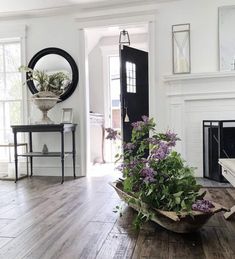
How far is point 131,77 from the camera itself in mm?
4973

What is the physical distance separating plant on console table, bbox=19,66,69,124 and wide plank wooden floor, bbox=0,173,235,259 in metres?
1.49

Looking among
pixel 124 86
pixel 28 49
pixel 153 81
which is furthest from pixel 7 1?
pixel 153 81

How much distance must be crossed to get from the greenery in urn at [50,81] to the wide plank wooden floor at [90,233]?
1836 mm

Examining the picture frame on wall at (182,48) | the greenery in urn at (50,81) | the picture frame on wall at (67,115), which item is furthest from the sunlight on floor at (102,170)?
the picture frame on wall at (182,48)

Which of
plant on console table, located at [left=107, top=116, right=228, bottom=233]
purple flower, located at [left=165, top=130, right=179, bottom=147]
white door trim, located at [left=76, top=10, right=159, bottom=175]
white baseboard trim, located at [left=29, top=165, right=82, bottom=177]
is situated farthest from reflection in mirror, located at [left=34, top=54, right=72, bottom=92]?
purple flower, located at [left=165, top=130, right=179, bottom=147]

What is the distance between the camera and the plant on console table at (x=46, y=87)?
14.4 feet

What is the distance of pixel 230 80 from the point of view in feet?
13.6

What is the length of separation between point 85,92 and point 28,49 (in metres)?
1.24

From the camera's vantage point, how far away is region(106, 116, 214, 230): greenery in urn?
86.0 inches

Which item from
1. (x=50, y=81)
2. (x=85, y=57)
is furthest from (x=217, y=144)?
(x=50, y=81)

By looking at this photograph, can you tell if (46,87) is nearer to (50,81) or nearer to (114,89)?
(50,81)

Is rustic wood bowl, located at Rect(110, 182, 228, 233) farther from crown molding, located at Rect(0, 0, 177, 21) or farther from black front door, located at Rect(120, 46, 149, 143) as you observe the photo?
crown molding, located at Rect(0, 0, 177, 21)

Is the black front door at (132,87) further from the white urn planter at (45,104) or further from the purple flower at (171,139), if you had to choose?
the purple flower at (171,139)

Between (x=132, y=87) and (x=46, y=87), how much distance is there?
1.43 metres
